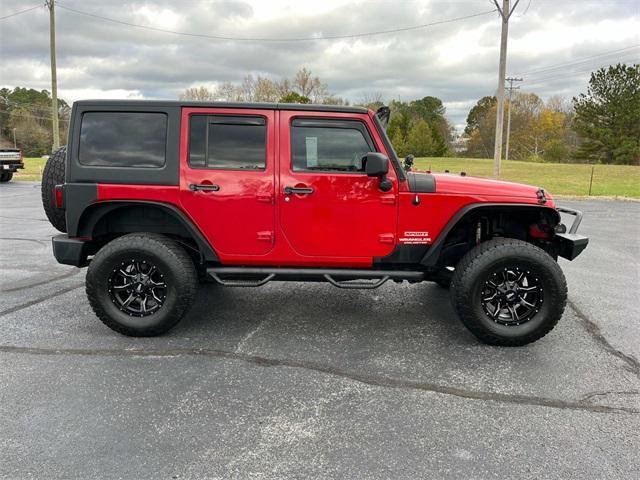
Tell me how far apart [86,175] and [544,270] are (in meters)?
3.77

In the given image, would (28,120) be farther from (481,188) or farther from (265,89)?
(481,188)

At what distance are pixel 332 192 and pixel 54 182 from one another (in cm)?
247

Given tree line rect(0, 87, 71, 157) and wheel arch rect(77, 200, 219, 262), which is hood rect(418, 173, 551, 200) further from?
tree line rect(0, 87, 71, 157)

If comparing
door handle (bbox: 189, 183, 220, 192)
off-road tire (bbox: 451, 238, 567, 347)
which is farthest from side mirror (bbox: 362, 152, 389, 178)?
door handle (bbox: 189, 183, 220, 192)

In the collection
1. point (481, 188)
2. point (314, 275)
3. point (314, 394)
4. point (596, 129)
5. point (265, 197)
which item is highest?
point (596, 129)

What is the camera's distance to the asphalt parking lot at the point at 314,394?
244cm

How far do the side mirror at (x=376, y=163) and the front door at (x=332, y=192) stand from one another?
225 mm

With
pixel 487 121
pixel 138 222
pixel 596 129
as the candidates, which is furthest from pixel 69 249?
pixel 487 121

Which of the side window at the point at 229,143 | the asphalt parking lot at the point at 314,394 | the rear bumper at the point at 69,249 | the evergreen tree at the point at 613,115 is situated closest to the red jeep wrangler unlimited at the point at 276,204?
the side window at the point at 229,143

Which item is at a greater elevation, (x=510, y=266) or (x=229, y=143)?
(x=229, y=143)

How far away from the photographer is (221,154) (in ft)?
13.0

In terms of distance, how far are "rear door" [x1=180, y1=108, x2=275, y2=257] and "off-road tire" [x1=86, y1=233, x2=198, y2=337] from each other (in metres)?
0.38

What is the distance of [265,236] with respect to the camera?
4.01 meters

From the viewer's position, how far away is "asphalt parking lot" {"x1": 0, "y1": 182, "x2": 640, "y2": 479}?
8.02ft
